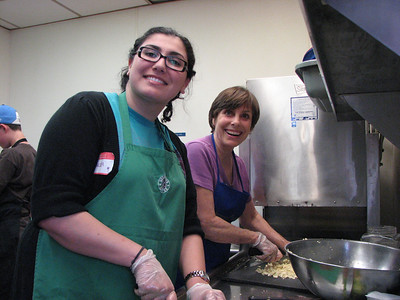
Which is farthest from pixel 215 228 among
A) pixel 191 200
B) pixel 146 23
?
pixel 146 23

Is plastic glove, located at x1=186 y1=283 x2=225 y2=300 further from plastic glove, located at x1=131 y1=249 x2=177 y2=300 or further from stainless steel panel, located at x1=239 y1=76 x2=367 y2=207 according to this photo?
Result: stainless steel panel, located at x1=239 y1=76 x2=367 y2=207

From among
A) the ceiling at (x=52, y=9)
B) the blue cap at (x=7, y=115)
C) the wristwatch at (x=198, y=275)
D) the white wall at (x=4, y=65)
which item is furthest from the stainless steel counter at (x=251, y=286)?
the white wall at (x=4, y=65)

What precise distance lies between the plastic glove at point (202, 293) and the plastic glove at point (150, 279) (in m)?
0.11

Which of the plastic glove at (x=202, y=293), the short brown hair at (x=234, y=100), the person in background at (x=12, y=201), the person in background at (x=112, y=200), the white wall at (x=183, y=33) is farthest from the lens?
the white wall at (x=183, y=33)

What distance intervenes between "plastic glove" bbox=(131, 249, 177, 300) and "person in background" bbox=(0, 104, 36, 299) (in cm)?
186

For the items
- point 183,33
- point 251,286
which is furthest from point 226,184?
point 183,33

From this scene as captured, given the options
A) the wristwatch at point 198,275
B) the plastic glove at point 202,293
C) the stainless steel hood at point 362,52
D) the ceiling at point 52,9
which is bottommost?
the plastic glove at point 202,293

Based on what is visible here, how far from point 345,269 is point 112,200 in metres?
0.63

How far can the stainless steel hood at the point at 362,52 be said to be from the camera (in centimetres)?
52

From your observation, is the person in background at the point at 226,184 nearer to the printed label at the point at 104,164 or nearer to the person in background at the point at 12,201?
the printed label at the point at 104,164

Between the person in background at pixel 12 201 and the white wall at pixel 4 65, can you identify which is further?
the white wall at pixel 4 65

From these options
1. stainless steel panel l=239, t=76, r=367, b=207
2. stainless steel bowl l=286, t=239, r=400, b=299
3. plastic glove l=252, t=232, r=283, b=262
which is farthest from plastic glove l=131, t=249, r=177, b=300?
stainless steel panel l=239, t=76, r=367, b=207

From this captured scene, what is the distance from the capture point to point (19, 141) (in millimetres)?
2523

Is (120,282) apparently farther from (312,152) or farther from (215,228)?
(312,152)
